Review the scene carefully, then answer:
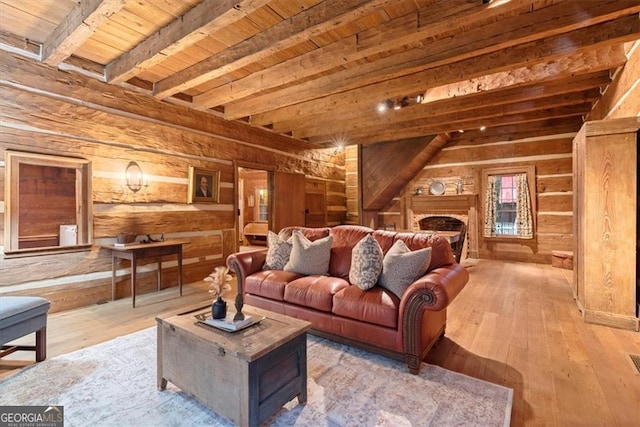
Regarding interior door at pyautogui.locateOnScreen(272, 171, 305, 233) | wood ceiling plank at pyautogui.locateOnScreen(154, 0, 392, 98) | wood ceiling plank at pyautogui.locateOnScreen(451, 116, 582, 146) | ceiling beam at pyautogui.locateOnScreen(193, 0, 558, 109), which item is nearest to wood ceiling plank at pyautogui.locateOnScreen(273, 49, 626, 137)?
interior door at pyautogui.locateOnScreen(272, 171, 305, 233)

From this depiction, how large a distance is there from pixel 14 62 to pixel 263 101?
2.67 metres

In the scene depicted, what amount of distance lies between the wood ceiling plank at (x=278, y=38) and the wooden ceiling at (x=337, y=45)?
0.01 m

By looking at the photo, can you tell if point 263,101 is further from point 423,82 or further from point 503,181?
Result: point 503,181

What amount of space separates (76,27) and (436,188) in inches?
274

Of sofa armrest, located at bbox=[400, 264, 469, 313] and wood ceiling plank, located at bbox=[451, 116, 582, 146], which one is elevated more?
wood ceiling plank, located at bbox=[451, 116, 582, 146]

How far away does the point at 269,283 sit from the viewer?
9.90 feet

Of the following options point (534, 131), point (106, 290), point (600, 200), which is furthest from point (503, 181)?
point (106, 290)

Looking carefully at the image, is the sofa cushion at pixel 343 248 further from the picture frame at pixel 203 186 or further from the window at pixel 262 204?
the window at pixel 262 204

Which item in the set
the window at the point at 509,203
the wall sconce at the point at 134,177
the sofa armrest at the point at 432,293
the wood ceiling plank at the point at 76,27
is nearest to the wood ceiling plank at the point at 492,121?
the window at the point at 509,203

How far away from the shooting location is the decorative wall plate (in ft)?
23.9

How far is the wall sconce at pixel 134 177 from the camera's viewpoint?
3.90 meters

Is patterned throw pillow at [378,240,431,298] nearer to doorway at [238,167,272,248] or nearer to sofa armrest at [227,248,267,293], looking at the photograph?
sofa armrest at [227,248,267,293]

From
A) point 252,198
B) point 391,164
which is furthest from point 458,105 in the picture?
point 252,198

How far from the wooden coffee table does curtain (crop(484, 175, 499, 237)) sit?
6.32 metres
